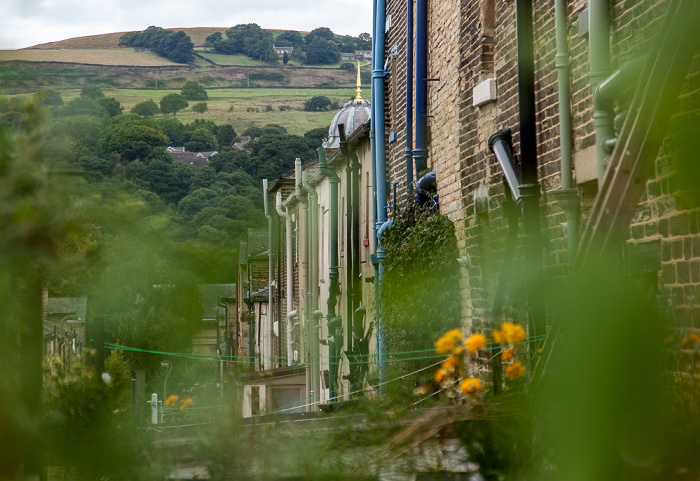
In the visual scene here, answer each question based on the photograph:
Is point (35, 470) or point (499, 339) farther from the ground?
point (499, 339)

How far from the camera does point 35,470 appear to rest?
1490mm

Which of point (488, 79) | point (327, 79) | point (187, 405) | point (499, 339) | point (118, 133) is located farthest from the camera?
point (327, 79)

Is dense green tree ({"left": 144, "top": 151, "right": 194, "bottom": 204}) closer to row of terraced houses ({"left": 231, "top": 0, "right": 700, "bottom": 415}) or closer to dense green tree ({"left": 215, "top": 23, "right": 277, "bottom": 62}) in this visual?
row of terraced houses ({"left": 231, "top": 0, "right": 700, "bottom": 415})

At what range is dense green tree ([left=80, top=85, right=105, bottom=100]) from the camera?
1.42m

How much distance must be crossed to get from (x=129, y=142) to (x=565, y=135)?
404 cm

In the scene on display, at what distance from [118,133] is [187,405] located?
964 millimetres

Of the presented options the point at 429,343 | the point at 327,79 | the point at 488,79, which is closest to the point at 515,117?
the point at 488,79

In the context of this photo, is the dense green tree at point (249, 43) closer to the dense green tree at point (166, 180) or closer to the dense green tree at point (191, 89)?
the dense green tree at point (191, 89)

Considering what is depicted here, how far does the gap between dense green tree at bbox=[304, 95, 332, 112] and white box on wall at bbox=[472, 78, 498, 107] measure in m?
75.5

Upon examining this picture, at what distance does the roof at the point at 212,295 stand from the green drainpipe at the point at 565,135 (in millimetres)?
3785

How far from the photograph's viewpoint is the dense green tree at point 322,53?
10234 cm

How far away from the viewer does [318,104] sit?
86.3 meters

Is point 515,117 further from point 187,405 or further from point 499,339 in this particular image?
point 187,405

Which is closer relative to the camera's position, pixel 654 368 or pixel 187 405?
pixel 654 368
